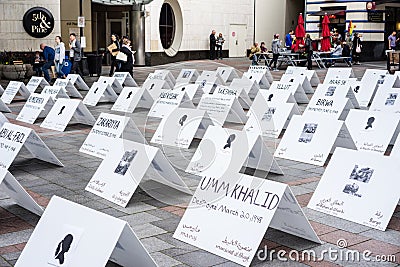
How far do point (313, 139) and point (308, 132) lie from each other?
137 millimetres

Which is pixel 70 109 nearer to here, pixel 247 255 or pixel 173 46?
pixel 247 255

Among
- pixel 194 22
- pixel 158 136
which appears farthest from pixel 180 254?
pixel 194 22

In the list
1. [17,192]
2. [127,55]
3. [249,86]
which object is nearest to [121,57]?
[127,55]

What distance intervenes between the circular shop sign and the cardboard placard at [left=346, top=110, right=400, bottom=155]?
1921 centimetres

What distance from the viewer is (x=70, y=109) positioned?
1246 centimetres

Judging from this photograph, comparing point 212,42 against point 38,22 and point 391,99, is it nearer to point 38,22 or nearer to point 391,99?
point 38,22

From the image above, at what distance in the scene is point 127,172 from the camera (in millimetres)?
7035

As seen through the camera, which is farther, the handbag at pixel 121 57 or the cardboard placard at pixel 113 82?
the handbag at pixel 121 57

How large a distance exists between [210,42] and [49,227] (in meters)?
34.2

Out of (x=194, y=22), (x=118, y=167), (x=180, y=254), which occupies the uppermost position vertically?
(x=194, y=22)

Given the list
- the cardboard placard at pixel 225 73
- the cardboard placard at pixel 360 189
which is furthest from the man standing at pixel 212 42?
the cardboard placard at pixel 360 189

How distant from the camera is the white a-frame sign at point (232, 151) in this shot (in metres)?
7.44

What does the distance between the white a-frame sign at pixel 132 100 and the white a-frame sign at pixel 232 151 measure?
694cm

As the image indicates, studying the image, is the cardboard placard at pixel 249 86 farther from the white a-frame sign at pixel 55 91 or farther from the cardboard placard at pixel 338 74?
the white a-frame sign at pixel 55 91
